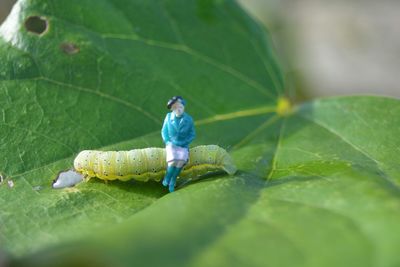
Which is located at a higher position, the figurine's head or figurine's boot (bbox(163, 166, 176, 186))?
the figurine's head

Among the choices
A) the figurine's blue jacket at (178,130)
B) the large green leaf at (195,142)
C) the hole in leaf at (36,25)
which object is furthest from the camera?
the hole in leaf at (36,25)

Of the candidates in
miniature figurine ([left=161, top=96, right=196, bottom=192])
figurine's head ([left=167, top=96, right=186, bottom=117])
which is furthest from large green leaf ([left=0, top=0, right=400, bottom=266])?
figurine's head ([left=167, top=96, right=186, bottom=117])

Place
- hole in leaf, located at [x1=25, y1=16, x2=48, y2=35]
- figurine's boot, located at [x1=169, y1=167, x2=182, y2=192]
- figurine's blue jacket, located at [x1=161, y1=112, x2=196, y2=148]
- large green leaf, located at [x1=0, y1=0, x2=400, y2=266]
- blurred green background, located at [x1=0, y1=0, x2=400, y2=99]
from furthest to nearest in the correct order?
1. blurred green background, located at [x1=0, y1=0, x2=400, y2=99]
2. hole in leaf, located at [x1=25, y1=16, x2=48, y2=35]
3. figurine's blue jacket, located at [x1=161, y1=112, x2=196, y2=148]
4. figurine's boot, located at [x1=169, y1=167, x2=182, y2=192]
5. large green leaf, located at [x1=0, y1=0, x2=400, y2=266]

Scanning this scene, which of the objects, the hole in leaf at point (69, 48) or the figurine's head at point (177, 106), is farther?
the hole in leaf at point (69, 48)

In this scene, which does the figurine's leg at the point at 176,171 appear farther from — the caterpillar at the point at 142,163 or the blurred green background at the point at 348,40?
the blurred green background at the point at 348,40

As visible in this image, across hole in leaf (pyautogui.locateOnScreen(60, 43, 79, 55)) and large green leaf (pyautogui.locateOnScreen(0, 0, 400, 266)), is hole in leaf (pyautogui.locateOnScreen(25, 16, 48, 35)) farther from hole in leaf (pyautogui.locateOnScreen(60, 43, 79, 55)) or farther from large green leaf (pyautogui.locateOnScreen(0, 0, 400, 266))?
hole in leaf (pyautogui.locateOnScreen(60, 43, 79, 55))

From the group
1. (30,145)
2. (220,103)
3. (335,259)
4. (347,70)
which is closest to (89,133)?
(30,145)

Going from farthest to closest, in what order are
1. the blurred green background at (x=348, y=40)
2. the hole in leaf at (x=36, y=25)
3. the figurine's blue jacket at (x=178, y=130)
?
the blurred green background at (x=348, y=40) < the hole in leaf at (x=36, y=25) < the figurine's blue jacket at (x=178, y=130)

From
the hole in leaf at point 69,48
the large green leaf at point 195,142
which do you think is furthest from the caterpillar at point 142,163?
the hole in leaf at point 69,48
